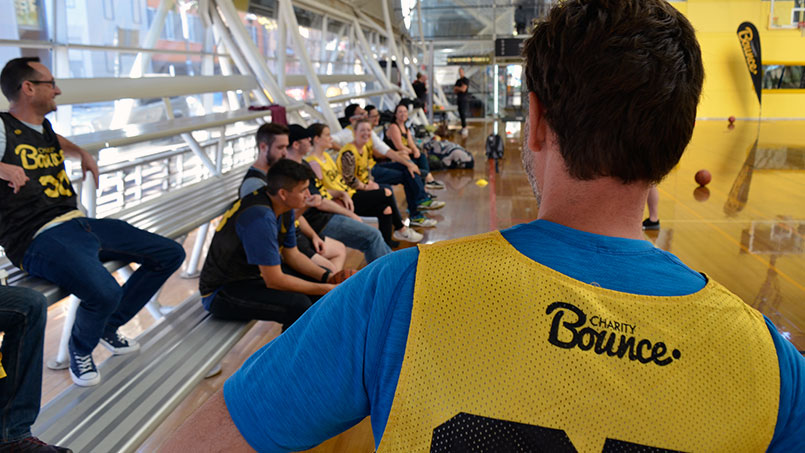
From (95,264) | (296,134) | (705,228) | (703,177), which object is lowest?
(705,228)

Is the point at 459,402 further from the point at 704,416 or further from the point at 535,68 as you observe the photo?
the point at 535,68

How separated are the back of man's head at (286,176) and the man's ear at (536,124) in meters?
2.57

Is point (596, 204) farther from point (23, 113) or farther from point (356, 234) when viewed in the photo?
point (356, 234)

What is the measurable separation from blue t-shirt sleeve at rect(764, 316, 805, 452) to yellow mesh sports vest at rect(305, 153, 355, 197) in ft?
14.9

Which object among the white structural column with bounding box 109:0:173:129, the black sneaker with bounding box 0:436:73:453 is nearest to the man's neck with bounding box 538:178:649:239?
the black sneaker with bounding box 0:436:73:453

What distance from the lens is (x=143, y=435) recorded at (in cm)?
218

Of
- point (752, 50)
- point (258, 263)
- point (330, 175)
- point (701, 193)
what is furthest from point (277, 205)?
point (752, 50)

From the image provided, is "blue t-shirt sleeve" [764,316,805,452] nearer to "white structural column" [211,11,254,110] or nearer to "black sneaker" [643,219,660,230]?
"black sneaker" [643,219,660,230]

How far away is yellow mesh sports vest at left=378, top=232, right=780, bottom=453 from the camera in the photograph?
25.4 inches

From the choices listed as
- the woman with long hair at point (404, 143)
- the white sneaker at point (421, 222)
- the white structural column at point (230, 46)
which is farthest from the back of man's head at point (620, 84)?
the woman with long hair at point (404, 143)

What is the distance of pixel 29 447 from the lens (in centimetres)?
198

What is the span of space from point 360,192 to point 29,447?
4.02 m

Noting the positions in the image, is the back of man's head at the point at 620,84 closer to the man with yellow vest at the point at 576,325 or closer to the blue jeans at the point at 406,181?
Result: the man with yellow vest at the point at 576,325

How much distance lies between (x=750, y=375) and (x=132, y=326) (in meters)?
5.43
